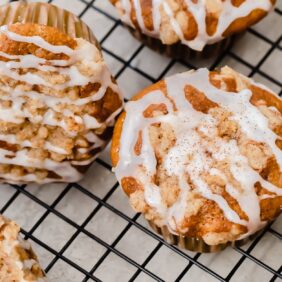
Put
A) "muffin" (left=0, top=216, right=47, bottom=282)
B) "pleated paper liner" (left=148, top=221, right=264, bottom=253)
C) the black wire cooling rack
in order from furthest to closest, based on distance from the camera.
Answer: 1. the black wire cooling rack
2. "pleated paper liner" (left=148, top=221, right=264, bottom=253)
3. "muffin" (left=0, top=216, right=47, bottom=282)

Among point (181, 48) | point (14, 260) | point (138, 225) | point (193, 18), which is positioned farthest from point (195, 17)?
point (14, 260)

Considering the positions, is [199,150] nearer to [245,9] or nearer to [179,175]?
[179,175]

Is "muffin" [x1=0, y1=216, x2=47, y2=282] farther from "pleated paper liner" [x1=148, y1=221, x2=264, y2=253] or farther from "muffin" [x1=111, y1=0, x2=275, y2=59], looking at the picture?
"muffin" [x1=111, y1=0, x2=275, y2=59]

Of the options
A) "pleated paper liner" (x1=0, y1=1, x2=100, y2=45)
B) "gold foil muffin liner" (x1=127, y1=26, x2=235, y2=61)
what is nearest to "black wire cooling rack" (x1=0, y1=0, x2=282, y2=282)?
"gold foil muffin liner" (x1=127, y1=26, x2=235, y2=61)

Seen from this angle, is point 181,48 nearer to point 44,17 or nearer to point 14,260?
point 44,17

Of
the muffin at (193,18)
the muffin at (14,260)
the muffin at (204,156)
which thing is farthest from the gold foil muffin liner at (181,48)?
the muffin at (14,260)

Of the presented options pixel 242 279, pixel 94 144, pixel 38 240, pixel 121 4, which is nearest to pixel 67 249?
pixel 38 240
